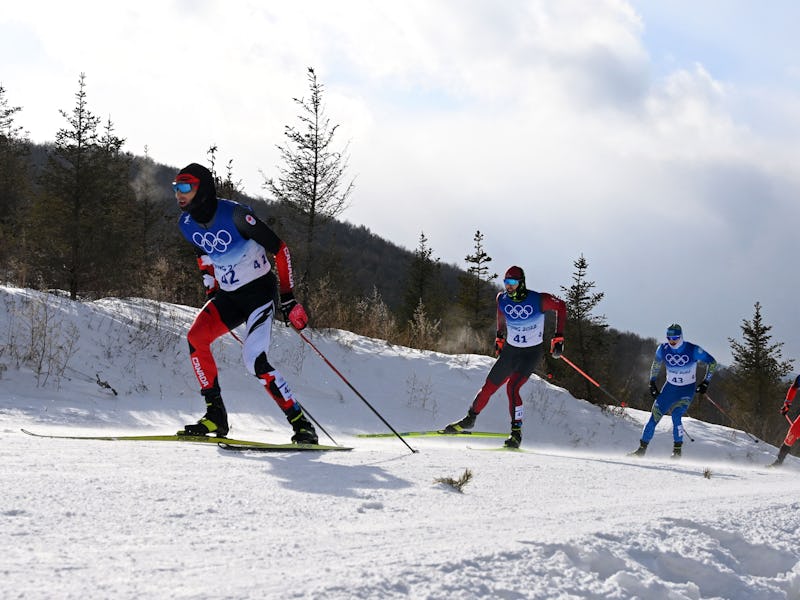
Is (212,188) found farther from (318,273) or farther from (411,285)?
(411,285)

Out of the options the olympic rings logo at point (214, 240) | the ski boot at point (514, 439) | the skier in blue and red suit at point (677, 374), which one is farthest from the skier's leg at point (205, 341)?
the skier in blue and red suit at point (677, 374)

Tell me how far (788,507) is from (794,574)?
1310 mm

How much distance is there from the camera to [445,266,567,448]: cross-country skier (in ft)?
28.9

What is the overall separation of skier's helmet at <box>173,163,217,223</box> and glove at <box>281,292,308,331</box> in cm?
95

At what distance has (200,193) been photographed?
546 cm

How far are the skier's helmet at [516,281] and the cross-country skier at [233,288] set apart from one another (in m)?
4.14

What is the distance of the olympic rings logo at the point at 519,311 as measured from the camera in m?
8.91

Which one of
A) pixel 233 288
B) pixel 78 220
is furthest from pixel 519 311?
pixel 78 220

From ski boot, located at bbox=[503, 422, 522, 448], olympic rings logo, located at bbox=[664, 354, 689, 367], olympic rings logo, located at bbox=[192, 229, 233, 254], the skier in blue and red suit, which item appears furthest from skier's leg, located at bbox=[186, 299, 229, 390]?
olympic rings logo, located at bbox=[664, 354, 689, 367]

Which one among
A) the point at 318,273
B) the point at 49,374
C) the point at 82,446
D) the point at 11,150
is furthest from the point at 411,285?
the point at 82,446

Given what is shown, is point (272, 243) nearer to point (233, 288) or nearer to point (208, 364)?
point (233, 288)

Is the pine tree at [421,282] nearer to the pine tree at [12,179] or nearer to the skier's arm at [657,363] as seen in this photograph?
the pine tree at [12,179]

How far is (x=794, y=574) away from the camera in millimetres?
2762

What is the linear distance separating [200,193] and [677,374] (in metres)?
8.69
